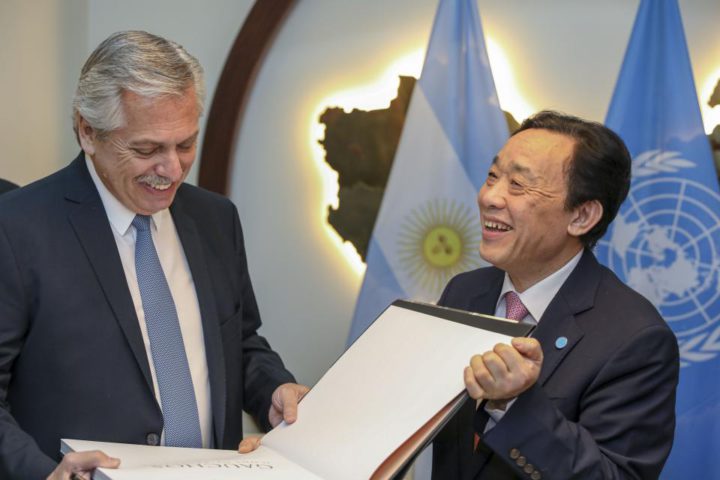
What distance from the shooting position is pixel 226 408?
202cm

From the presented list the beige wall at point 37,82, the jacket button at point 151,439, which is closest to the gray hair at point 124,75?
the jacket button at point 151,439

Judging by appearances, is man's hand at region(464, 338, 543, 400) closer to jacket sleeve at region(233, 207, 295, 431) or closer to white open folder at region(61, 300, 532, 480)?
white open folder at region(61, 300, 532, 480)

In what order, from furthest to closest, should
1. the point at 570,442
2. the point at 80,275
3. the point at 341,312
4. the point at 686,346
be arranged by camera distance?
the point at 341,312
the point at 686,346
the point at 80,275
the point at 570,442

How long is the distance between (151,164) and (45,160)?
187cm

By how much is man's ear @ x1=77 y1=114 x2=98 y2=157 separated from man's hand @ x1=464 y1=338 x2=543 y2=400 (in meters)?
0.89

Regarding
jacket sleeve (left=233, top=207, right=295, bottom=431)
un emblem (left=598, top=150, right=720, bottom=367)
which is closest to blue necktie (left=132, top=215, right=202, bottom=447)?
jacket sleeve (left=233, top=207, right=295, bottom=431)

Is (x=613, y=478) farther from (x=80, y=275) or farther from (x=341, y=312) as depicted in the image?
(x=341, y=312)

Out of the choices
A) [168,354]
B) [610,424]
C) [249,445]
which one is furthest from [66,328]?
[610,424]

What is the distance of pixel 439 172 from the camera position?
360 centimetres

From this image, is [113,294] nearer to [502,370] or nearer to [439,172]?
[502,370]

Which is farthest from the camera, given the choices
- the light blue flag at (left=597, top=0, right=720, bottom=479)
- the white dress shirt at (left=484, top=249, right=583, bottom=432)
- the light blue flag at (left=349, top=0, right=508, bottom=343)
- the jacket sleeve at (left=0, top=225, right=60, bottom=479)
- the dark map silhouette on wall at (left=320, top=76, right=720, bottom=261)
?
the dark map silhouette on wall at (left=320, top=76, right=720, bottom=261)

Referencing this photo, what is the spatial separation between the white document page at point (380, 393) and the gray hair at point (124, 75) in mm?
642

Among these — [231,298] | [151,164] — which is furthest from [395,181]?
[151,164]

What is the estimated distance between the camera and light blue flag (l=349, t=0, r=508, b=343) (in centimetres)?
357
